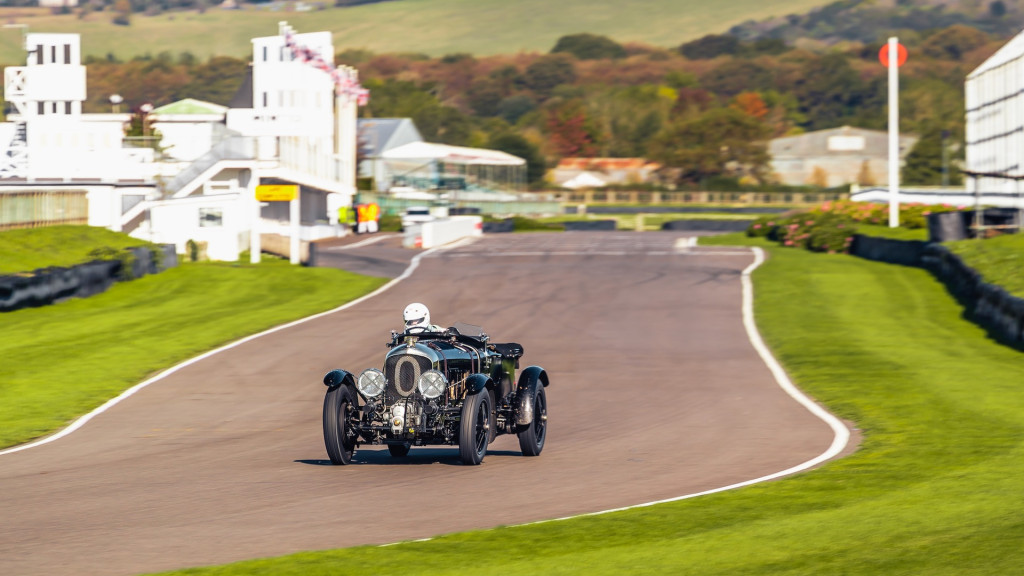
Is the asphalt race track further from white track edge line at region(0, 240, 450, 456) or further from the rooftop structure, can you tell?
the rooftop structure

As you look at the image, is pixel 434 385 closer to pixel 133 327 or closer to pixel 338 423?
pixel 338 423

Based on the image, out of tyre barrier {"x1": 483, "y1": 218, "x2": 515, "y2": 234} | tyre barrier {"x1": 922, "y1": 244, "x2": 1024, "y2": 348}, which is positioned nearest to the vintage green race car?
tyre barrier {"x1": 922, "y1": 244, "x2": 1024, "y2": 348}

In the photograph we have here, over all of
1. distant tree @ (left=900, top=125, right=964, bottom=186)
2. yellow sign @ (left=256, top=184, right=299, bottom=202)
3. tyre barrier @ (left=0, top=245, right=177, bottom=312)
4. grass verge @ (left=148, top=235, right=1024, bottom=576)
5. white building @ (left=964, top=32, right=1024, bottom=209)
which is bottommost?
grass verge @ (left=148, top=235, right=1024, bottom=576)

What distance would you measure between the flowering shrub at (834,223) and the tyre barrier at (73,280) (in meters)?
21.3

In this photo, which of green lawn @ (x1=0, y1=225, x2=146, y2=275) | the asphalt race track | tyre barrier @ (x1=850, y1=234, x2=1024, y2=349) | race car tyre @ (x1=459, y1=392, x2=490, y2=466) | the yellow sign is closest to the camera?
the asphalt race track

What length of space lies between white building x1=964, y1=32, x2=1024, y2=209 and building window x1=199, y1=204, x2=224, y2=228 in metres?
25.6

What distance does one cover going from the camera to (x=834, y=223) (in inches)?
1850

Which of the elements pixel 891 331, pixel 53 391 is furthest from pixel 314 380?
pixel 891 331

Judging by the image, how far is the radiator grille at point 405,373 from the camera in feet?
42.7

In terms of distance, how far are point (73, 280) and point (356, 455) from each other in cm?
2035

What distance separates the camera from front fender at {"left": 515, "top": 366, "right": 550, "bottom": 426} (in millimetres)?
13461

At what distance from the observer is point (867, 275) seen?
3738 centimetres

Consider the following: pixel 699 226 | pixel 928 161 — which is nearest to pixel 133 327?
pixel 699 226

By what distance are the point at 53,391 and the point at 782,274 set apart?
23.4 meters
